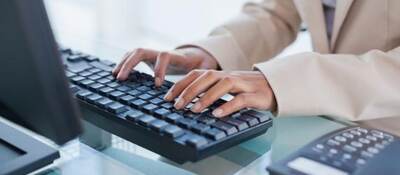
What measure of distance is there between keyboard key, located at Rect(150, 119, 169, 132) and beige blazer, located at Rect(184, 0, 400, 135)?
0.19 meters

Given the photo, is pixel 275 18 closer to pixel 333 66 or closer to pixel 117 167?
pixel 333 66

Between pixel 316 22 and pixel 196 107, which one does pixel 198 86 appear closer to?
pixel 196 107

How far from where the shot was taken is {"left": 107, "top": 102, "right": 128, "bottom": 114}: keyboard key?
649 mm

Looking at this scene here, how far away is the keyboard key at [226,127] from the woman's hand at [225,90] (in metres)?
0.03

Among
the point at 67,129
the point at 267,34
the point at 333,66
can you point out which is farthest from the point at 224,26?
the point at 67,129

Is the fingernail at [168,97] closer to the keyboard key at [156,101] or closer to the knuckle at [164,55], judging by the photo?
the keyboard key at [156,101]

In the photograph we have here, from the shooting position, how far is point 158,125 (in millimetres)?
602

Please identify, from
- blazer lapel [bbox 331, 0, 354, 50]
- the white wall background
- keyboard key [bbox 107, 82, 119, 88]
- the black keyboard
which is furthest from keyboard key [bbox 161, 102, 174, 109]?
the white wall background

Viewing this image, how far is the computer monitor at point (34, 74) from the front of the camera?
1.31ft

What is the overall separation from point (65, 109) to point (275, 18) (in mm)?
719

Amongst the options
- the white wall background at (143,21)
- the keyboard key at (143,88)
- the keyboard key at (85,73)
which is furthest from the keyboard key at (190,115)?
the white wall background at (143,21)

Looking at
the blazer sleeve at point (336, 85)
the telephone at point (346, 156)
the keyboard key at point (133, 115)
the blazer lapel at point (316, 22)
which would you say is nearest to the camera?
the telephone at point (346, 156)

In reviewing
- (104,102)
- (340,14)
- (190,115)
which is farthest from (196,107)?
(340,14)

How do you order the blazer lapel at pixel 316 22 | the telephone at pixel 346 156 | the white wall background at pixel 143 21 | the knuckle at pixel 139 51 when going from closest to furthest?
the telephone at pixel 346 156 < the knuckle at pixel 139 51 < the blazer lapel at pixel 316 22 < the white wall background at pixel 143 21
